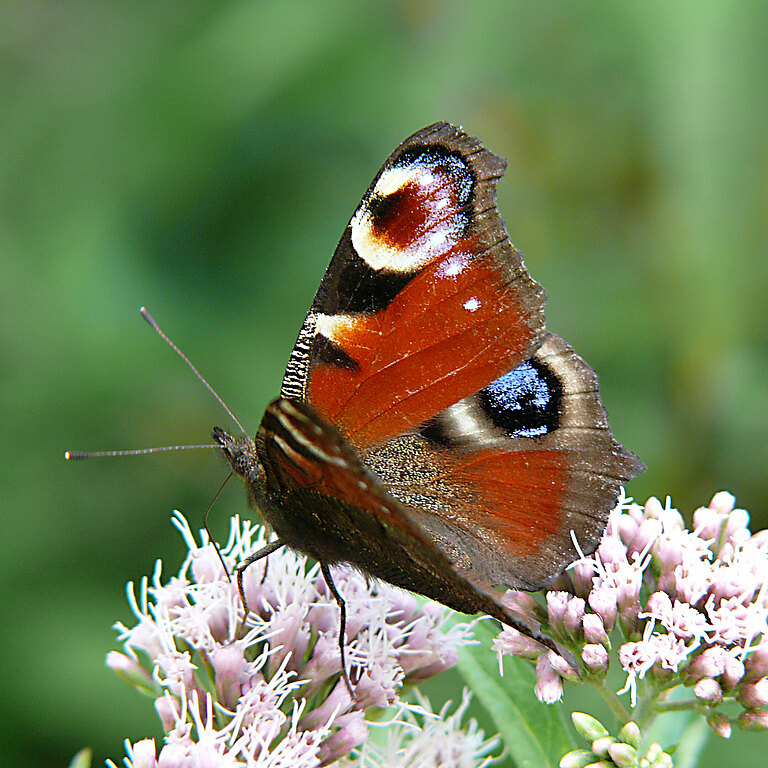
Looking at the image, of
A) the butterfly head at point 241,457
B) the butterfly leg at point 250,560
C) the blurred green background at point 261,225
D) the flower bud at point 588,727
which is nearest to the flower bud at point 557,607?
the flower bud at point 588,727

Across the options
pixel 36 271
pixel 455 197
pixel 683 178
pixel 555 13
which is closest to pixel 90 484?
pixel 36 271

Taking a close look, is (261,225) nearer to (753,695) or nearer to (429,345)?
(429,345)

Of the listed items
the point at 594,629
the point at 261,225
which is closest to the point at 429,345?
the point at 594,629

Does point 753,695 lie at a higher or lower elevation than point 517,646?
lower

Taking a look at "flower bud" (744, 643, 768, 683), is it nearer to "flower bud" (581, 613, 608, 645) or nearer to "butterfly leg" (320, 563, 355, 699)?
"flower bud" (581, 613, 608, 645)

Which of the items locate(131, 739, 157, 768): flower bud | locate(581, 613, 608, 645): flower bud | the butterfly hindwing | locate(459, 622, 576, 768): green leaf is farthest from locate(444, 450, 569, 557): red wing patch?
locate(131, 739, 157, 768): flower bud

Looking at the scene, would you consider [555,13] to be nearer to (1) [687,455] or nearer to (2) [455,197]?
(1) [687,455]

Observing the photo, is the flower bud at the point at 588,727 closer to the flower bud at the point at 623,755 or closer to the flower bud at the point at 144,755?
the flower bud at the point at 623,755
